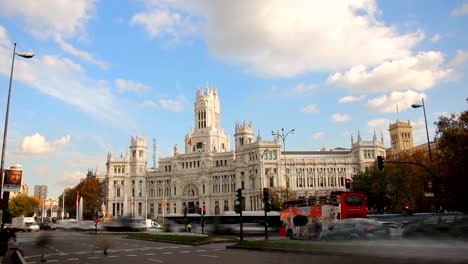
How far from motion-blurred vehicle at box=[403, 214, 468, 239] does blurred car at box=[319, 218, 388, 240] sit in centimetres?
130

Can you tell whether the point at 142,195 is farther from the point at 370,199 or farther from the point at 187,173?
the point at 370,199

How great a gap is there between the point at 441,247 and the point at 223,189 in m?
105

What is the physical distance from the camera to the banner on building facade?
2676 cm

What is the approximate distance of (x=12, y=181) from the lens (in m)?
27.1

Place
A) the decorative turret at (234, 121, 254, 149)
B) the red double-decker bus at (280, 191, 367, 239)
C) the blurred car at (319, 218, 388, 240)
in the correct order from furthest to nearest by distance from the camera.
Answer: the decorative turret at (234, 121, 254, 149), the red double-decker bus at (280, 191, 367, 239), the blurred car at (319, 218, 388, 240)

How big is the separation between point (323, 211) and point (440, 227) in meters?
18.0

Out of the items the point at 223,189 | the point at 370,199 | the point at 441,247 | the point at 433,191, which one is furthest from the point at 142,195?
the point at 441,247

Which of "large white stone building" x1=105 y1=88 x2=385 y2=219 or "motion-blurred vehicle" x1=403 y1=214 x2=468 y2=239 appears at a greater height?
"large white stone building" x1=105 y1=88 x2=385 y2=219

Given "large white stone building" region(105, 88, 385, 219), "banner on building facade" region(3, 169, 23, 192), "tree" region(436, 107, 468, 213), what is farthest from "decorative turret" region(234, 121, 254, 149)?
"banner on building facade" region(3, 169, 23, 192)

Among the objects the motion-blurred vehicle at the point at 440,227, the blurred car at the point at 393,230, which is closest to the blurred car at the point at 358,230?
the blurred car at the point at 393,230

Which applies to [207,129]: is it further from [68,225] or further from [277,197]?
[68,225]

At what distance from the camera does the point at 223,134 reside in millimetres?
134500

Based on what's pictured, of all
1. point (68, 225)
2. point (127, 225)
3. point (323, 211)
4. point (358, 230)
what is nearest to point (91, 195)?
point (68, 225)

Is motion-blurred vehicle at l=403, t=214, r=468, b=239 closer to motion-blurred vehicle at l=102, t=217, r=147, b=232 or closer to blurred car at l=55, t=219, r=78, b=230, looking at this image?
motion-blurred vehicle at l=102, t=217, r=147, b=232
